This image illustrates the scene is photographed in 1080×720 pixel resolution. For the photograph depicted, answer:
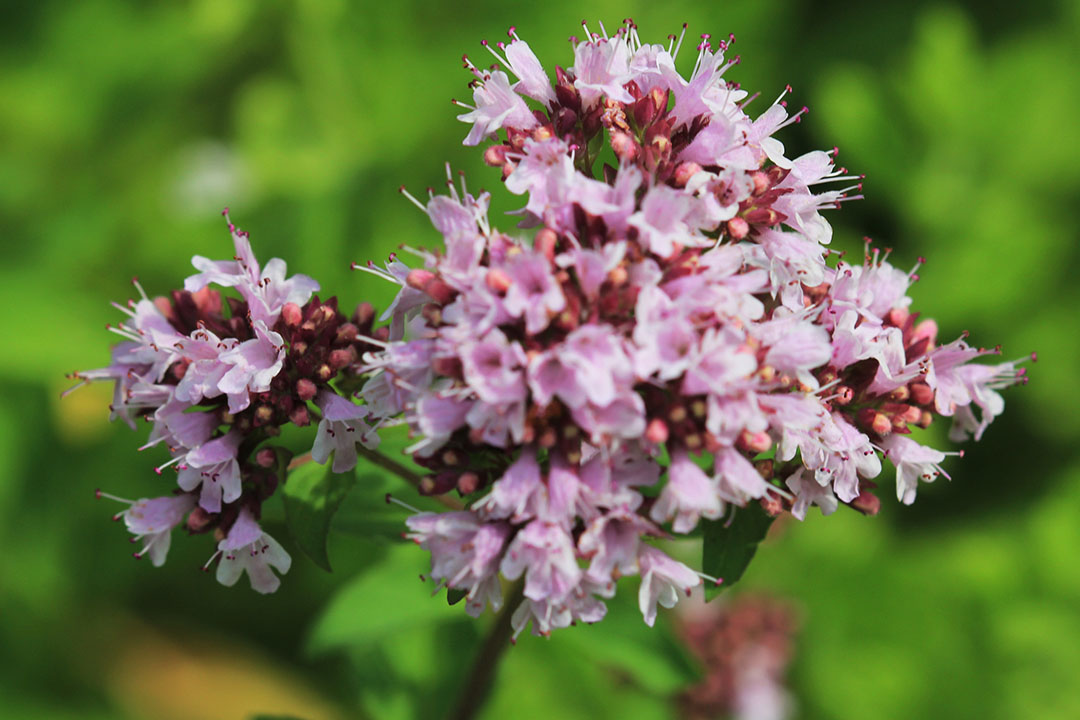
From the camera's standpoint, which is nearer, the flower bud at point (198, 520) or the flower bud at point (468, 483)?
the flower bud at point (468, 483)

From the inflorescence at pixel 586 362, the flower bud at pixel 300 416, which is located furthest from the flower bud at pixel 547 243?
the flower bud at pixel 300 416

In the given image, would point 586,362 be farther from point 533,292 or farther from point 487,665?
point 487,665

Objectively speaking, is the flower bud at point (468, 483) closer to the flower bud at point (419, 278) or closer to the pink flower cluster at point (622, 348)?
the pink flower cluster at point (622, 348)

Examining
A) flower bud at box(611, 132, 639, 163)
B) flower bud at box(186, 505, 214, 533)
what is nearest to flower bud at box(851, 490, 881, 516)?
flower bud at box(611, 132, 639, 163)

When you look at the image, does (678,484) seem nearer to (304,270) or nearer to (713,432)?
(713,432)

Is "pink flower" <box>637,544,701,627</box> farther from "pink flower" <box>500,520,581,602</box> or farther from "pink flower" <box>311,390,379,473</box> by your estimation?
"pink flower" <box>311,390,379,473</box>

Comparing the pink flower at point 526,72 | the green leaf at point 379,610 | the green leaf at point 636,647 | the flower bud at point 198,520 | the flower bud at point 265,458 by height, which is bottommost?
the green leaf at point 636,647
